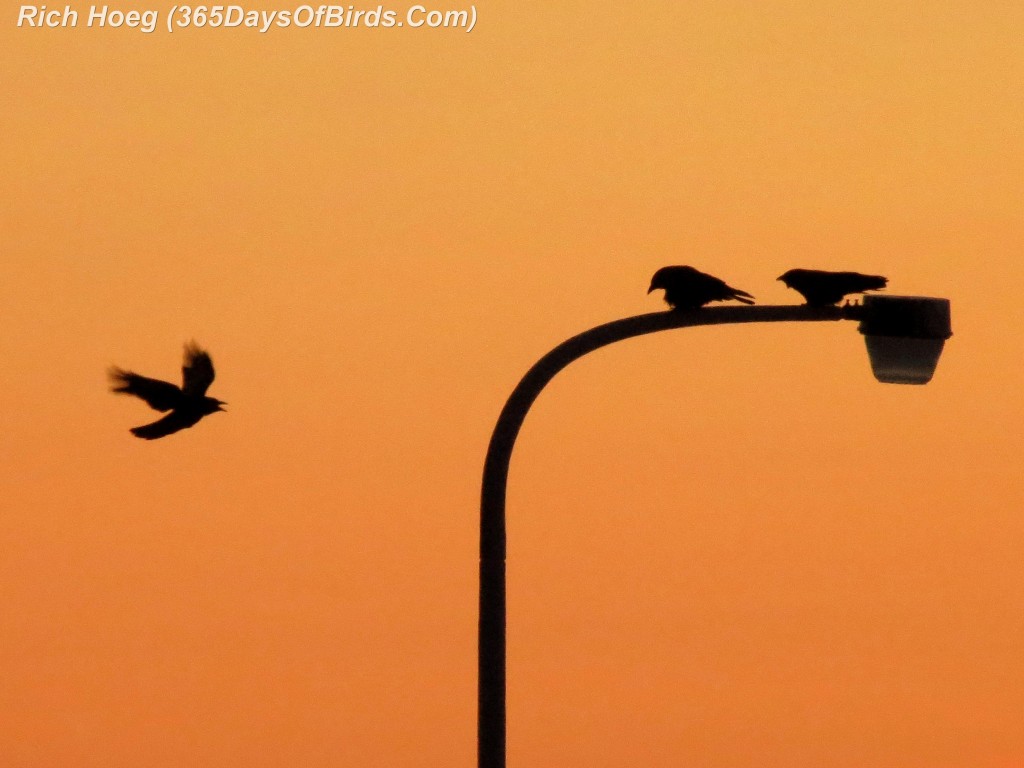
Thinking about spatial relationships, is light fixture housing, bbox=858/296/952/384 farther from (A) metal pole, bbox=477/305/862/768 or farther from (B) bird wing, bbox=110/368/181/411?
(B) bird wing, bbox=110/368/181/411

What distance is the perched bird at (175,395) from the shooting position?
1197cm

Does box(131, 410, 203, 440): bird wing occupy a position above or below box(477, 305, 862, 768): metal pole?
above

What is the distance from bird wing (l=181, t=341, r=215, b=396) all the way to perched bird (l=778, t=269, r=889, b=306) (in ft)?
15.0

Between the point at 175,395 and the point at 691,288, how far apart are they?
4708 millimetres

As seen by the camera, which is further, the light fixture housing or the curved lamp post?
the light fixture housing

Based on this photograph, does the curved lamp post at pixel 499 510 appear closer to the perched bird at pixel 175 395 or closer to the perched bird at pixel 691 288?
the perched bird at pixel 691 288

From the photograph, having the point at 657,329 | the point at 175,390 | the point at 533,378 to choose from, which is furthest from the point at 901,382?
the point at 175,390

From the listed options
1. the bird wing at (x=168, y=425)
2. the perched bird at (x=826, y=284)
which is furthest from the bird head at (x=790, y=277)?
the bird wing at (x=168, y=425)

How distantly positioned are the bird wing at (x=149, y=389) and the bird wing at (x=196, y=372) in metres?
0.10

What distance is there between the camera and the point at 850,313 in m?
9.19

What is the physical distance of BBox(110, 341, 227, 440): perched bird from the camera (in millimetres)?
11969

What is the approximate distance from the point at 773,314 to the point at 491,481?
5.43 feet

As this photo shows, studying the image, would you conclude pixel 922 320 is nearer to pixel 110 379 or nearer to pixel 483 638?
pixel 483 638

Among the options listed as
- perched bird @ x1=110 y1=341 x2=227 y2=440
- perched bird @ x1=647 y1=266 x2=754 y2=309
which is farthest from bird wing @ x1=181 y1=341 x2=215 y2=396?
perched bird @ x1=647 y1=266 x2=754 y2=309
